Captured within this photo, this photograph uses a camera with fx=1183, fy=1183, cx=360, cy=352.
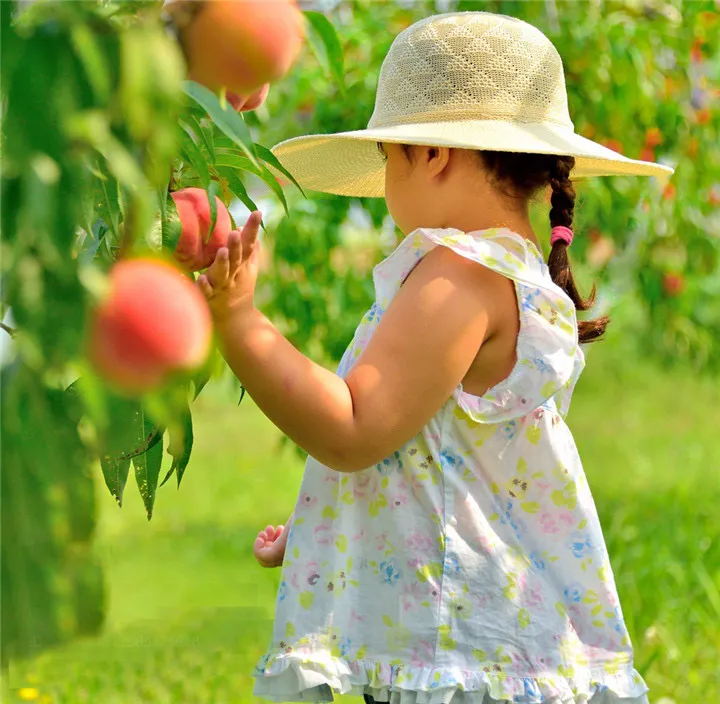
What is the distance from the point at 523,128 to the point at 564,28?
64.6 inches

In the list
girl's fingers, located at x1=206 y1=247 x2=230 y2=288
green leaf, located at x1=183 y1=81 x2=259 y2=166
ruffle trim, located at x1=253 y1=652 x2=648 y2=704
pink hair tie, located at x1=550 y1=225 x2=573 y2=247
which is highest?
green leaf, located at x1=183 y1=81 x2=259 y2=166

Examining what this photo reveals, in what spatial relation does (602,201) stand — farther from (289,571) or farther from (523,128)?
(289,571)

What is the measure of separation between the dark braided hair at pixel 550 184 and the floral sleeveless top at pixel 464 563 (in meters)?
0.09

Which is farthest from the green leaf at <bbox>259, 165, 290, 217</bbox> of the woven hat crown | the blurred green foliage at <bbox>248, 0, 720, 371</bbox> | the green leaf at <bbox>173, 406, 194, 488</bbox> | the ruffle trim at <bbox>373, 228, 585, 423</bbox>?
the blurred green foliage at <bbox>248, 0, 720, 371</bbox>

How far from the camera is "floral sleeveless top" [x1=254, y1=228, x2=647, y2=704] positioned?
1.44 meters

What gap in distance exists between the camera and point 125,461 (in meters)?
1.16

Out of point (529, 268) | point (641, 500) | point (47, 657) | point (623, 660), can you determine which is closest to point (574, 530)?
point (623, 660)

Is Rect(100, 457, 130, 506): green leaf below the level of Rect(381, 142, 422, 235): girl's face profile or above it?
below

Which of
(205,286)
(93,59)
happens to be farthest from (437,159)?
(93,59)

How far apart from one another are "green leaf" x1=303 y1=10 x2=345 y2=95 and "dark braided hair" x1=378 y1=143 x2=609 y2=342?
59 cm

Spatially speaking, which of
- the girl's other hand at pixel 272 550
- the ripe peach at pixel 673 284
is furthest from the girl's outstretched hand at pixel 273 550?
the ripe peach at pixel 673 284

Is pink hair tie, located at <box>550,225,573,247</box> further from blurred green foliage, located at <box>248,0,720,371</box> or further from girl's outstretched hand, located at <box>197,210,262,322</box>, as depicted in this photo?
blurred green foliage, located at <box>248,0,720,371</box>

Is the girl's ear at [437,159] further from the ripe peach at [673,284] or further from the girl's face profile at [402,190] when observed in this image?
the ripe peach at [673,284]

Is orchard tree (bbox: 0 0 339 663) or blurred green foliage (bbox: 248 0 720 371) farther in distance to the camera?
blurred green foliage (bbox: 248 0 720 371)
